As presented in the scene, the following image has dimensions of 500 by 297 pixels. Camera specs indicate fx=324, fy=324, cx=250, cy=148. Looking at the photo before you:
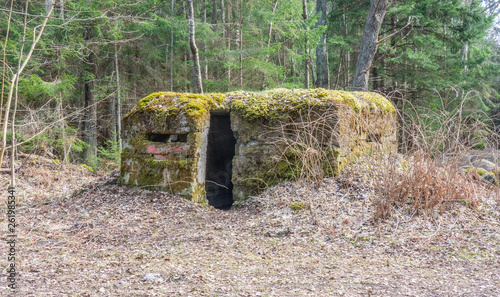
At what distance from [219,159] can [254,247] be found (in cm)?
413

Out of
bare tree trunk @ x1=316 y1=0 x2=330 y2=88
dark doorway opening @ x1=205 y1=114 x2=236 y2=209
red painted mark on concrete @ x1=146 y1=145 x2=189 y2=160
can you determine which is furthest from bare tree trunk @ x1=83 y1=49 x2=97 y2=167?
bare tree trunk @ x1=316 y1=0 x2=330 y2=88

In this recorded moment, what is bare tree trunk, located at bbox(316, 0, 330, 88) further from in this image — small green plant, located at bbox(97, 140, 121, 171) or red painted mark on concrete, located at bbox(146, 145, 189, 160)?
red painted mark on concrete, located at bbox(146, 145, 189, 160)

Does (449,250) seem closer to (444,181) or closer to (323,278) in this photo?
(444,181)

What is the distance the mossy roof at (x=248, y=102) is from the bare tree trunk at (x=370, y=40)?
2.61m

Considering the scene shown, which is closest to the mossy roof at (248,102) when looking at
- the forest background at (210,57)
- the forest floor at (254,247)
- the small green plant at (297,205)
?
the forest floor at (254,247)

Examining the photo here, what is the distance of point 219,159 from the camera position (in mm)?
8023

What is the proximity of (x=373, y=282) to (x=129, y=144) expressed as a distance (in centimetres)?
467

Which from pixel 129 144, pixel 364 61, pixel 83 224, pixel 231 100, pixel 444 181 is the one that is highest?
pixel 364 61

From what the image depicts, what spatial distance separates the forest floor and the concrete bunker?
33 cm

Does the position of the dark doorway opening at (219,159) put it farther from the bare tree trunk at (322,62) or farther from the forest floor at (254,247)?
the bare tree trunk at (322,62)

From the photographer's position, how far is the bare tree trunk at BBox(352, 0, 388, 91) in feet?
27.8

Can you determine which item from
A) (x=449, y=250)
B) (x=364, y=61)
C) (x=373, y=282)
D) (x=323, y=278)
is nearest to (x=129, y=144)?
(x=323, y=278)

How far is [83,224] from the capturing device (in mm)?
4934

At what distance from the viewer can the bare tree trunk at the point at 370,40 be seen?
846 cm
